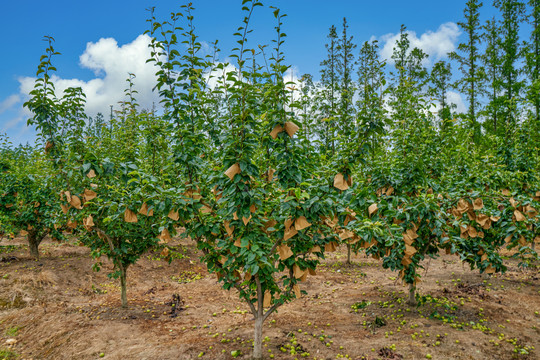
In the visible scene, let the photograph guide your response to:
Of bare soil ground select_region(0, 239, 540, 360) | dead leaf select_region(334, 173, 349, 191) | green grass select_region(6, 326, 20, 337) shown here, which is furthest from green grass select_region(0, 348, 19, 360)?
dead leaf select_region(334, 173, 349, 191)

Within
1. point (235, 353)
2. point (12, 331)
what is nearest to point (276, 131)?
point (235, 353)

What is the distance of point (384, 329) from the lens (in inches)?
192

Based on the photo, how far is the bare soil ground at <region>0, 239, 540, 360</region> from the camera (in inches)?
169

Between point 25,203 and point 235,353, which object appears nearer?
point 235,353

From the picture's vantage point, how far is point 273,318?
5.48 metres

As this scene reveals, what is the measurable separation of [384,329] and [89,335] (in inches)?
184

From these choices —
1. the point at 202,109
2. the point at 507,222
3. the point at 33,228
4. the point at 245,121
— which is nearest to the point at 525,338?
the point at 507,222

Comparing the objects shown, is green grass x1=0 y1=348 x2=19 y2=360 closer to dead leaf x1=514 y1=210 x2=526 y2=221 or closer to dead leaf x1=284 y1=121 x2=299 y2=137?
dead leaf x1=284 y1=121 x2=299 y2=137

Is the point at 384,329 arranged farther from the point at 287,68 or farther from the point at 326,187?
the point at 287,68

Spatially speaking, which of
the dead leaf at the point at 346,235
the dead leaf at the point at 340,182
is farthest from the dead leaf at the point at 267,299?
the dead leaf at the point at 340,182

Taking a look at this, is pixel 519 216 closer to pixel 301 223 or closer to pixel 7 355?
pixel 301 223

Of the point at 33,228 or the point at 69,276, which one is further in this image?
the point at 33,228

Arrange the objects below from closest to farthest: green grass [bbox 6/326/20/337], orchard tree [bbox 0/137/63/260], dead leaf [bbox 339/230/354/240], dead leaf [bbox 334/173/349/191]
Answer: dead leaf [bbox 334/173/349/191] < dead leaf [bbox 339/230/354/240] < green grass [bbox 6/326/20/337] < orchard tree [bbox 0/137/63/260]

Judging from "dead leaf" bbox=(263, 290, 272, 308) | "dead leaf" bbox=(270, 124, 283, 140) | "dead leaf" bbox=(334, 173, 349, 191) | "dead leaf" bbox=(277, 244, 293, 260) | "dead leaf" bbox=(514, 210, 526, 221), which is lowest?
"dead leaf" bbox=(263, 290, 272, 308)
